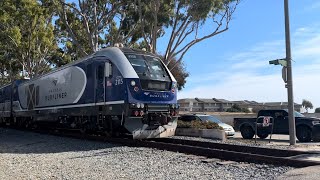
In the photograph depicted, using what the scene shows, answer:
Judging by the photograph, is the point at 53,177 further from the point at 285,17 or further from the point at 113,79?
the point at 285,17

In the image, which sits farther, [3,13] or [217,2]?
[3,13]

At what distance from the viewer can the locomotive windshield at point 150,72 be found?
15.1 metres

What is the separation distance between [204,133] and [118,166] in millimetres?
8854

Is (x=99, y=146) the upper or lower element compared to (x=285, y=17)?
lower

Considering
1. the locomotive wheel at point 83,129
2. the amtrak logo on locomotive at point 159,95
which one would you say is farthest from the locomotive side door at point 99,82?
the locomotive wheel at point 83,129

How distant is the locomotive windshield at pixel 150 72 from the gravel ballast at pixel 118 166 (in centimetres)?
250

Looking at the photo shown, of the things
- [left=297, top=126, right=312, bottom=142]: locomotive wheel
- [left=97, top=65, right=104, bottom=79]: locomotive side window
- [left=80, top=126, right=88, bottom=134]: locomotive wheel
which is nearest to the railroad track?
[left=80, top=126, right=88, bottom=134]: locomotive wheel

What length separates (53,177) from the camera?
A: 370 inches

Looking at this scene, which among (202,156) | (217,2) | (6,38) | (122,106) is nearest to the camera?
(202,156)

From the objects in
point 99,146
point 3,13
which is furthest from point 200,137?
point 3,13

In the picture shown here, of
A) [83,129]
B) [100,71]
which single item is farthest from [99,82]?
[83,129]

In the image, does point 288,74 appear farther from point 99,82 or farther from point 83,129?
point 83,129

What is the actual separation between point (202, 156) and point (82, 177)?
3931 mm

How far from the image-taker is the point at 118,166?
10.6 meters
